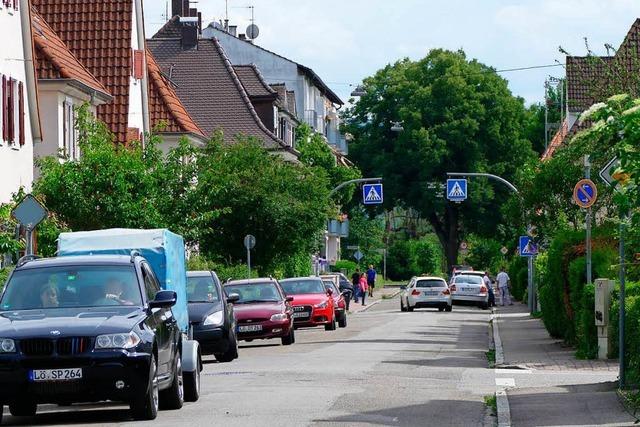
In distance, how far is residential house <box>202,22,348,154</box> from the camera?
104 metres

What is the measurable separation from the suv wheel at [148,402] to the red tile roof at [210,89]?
61040 mm

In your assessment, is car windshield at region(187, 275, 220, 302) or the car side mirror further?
car windshield at region(187, 275, 220, 302)

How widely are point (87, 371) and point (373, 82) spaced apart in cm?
8390

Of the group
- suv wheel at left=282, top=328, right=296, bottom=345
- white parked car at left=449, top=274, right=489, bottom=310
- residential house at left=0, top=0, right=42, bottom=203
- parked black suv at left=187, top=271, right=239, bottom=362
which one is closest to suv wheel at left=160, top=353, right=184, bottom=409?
parked black suv at left=187, top=271, right=239, bottom=362

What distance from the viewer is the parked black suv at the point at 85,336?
15227 mm

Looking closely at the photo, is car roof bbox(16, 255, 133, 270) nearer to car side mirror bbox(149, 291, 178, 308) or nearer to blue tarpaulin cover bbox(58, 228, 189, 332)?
car side mirror bbox(149, 291, 178, 308)

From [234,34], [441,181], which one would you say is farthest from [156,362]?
[234,34]

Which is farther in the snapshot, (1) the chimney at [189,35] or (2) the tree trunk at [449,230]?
(2) the tree trunk at [449,230]

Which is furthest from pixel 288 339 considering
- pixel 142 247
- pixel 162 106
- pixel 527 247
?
pixel 162 106

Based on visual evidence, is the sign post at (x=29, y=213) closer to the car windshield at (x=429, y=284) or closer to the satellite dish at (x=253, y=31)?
the car windshield at (x=429, y=284)

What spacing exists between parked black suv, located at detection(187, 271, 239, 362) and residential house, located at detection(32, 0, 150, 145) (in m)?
21.5

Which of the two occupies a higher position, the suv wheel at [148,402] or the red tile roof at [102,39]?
the red tile roof at [102,39]

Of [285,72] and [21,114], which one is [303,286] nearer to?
[21,114]

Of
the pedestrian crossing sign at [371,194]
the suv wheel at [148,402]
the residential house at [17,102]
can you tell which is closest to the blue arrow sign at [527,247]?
the pedestrian crossing sign at [371,194]
